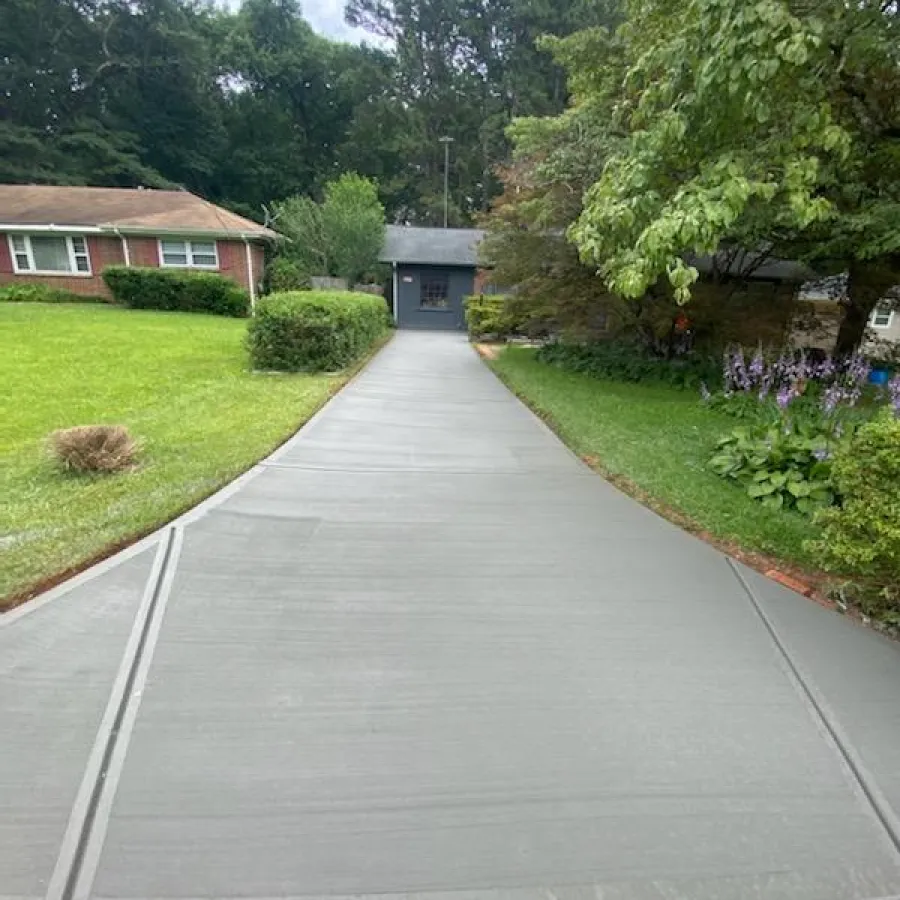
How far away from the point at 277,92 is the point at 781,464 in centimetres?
4288

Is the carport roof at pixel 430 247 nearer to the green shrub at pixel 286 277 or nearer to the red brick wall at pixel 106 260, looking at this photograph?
the green shrub at pixel 286 277

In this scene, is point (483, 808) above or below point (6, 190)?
below

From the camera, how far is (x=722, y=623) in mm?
2842

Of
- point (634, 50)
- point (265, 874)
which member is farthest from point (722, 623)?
point (634, 50)

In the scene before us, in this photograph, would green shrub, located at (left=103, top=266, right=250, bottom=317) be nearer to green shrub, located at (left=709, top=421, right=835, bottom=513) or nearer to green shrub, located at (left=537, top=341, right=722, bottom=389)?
green shrub, located at (left=537, top=341, right=722, bottom=389)

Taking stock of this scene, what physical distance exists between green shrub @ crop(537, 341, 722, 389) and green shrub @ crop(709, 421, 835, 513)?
5.36 meters

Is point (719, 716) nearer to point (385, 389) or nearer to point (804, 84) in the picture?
point (804, 84)

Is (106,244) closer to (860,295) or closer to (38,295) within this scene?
(38,295)

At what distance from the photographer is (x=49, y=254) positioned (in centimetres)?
2023

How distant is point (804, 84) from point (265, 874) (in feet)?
14.3

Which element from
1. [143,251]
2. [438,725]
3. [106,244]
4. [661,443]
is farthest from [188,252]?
[438,725]

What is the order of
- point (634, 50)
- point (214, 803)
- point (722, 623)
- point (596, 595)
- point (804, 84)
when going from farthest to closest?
point (634, 50) → point (804, 84) → point (596, 595) → point (722, 623) → point (214, 803)

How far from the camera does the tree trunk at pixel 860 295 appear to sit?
9733 mm

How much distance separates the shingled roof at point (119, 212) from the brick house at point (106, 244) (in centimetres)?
3
